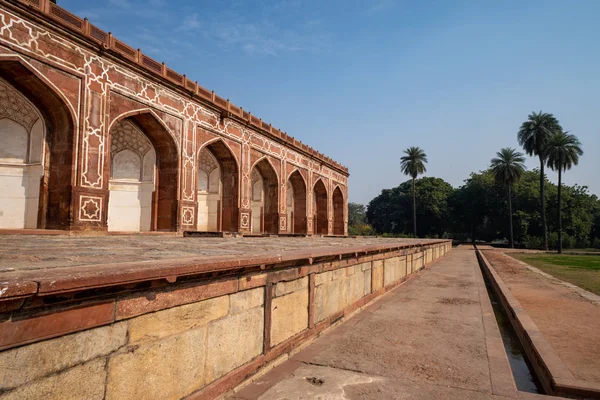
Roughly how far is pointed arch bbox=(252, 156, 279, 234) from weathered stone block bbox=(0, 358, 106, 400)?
59.0 feet

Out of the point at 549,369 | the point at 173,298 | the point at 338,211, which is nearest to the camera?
the point at 173,298

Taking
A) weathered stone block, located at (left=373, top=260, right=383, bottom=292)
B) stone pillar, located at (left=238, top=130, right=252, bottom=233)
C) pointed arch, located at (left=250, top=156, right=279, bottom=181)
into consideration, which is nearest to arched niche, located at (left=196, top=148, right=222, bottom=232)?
stone pillar, located at (left=238, top=130, right=252, bottom=233)

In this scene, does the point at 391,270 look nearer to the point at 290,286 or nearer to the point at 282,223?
the point at 290,286

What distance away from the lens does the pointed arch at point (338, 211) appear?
2827cm

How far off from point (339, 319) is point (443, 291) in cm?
369

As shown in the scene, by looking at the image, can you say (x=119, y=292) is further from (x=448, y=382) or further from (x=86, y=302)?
(x=448, y=382)

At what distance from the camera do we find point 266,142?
19.0 m

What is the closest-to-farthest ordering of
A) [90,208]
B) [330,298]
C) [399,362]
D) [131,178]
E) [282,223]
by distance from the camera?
[399,362] < [330,298] < [90,208] < [131,178] < [282,223]

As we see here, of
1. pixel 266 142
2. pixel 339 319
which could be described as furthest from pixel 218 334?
pixel 266 142

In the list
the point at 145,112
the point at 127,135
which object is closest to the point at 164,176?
the point at 127,135

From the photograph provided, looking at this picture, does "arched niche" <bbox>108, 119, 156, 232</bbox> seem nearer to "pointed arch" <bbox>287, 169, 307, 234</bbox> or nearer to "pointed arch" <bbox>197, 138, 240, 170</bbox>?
"pointed arch" <bbox>197, 138, 240, 170</bbox>

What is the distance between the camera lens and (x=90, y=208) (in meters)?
10.0

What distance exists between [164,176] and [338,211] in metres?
17.3

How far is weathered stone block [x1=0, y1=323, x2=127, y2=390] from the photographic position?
4.92ft
